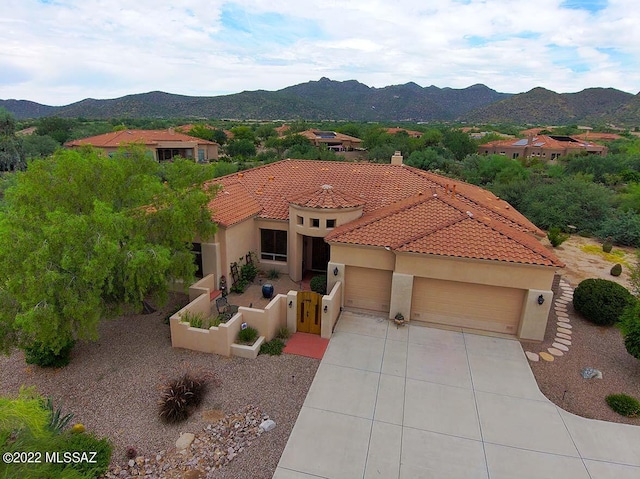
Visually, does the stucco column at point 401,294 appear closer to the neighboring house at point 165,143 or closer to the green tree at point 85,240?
the green tree at point 85,240

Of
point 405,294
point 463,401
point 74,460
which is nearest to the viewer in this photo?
point 74,460

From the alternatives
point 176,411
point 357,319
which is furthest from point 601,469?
point 176,411

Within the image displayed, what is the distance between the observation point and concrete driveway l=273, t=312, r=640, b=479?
338 inches

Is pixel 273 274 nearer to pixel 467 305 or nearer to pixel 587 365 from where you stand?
pixel 467 305

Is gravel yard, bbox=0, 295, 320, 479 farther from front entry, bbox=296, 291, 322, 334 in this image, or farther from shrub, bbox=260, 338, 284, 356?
front entry, bbox=296, 291, 322, 334

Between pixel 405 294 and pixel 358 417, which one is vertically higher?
pixel 405 294

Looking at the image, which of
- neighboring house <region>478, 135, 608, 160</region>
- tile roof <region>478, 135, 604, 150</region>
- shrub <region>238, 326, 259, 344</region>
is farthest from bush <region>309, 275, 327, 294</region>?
tile roof <region>478, 135, 604, 150</region>

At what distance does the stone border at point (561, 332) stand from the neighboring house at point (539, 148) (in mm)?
58575

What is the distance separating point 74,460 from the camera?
790 cm

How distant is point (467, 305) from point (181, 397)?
1013cm

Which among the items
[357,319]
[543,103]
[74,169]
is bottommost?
[357,319]

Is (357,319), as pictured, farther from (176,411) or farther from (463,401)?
(176,411)

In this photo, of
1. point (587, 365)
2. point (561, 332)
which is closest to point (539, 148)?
point (561, 332)

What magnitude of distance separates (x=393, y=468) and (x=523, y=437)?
3.50 metres
